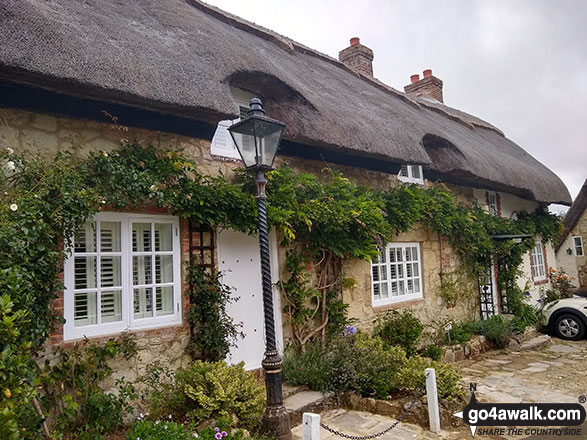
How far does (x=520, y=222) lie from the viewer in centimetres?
1023

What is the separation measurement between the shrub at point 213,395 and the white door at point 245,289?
840 millimetres

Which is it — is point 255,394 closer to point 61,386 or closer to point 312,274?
point 61,386

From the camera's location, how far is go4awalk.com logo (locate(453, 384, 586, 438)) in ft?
13.1

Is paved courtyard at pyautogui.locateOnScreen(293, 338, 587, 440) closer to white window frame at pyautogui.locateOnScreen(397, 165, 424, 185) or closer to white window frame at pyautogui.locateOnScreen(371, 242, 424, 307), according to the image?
white window frame at pyautogui.locateOnScreen(371, 242, 424, 307)

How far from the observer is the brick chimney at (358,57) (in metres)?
10.6

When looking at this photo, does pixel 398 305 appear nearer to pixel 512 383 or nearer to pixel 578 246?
pixel 512 383

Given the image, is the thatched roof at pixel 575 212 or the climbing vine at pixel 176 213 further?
the thatched roof at pixel 575 212

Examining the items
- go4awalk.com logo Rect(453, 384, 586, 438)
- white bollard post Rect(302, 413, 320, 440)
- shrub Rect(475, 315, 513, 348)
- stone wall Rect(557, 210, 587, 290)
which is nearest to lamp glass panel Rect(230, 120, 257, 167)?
white bollard post Rect(302, 413, 320, 440)

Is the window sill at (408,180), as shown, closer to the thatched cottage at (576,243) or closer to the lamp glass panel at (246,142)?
the lamp glass panel at (246,142)

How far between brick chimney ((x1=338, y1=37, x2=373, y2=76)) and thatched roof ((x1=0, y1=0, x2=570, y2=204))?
1524 mm

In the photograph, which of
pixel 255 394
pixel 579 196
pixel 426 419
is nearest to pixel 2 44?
pixel 255 394

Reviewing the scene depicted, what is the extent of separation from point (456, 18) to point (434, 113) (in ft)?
9.57

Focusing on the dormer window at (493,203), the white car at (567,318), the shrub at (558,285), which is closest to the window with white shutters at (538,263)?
the shrub at (558,285)

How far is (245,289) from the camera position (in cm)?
493
